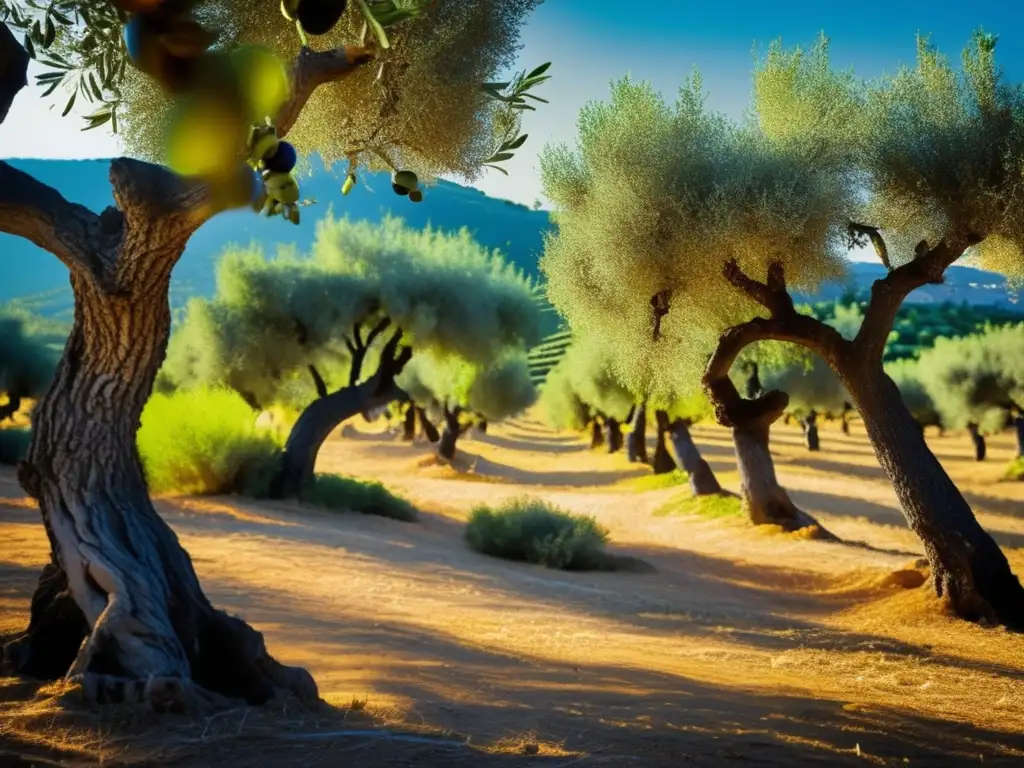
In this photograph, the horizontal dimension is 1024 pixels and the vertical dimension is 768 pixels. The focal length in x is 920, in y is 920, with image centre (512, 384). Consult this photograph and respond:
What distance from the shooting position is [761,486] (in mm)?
19344

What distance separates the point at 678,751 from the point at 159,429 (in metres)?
15.8

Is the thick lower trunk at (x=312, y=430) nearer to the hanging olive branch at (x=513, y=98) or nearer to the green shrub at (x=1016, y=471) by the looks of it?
the hanging olive branch at (x=513, y=98)

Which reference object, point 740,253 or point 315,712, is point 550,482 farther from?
point 315,712

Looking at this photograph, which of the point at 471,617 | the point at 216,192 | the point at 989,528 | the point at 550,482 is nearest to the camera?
the point at 216,192

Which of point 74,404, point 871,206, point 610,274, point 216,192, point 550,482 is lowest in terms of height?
point 550,482

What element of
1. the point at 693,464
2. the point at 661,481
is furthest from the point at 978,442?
the point at 693,464

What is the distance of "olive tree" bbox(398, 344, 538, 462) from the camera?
44062mm

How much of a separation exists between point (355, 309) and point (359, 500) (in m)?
5.98

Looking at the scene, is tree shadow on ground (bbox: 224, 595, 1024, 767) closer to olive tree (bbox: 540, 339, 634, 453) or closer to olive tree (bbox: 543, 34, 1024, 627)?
olive tree (bbox: 543, 34, 1024, 627)

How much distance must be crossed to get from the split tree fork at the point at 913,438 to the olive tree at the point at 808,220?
0.9 inches

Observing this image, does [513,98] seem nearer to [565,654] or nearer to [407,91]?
[407,91]

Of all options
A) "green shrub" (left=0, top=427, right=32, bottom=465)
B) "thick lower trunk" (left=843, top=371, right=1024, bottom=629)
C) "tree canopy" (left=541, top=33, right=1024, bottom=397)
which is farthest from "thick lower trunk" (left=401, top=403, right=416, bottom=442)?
"thick lower trunk" (left=843, top=371, right=1024, bottom=629)

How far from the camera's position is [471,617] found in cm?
862

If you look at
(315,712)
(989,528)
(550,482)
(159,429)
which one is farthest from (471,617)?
(550,482)
